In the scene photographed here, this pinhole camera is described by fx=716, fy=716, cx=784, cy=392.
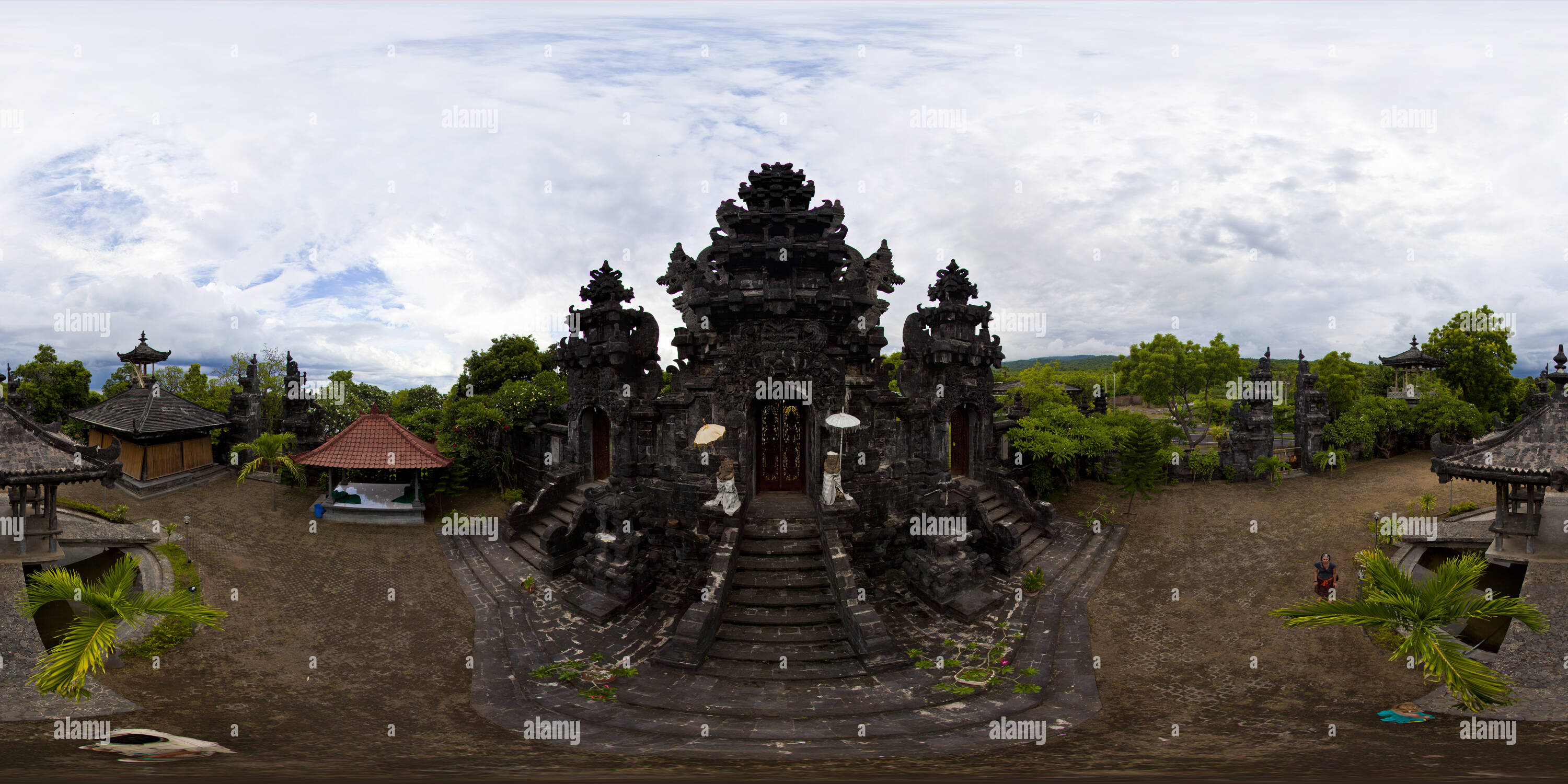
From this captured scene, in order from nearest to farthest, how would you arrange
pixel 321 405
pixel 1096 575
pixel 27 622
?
1. pixel 27 622
2. pixel 1096 575
3. pixel 321 405

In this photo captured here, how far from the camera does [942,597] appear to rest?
623 inches

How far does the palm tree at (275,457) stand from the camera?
26.1 metres

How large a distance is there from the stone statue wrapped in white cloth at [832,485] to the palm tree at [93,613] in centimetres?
1114

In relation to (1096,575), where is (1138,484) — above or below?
above

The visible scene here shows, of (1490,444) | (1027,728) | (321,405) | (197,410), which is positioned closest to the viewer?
(1027,728)

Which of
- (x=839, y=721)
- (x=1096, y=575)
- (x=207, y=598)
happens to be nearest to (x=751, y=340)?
(x=839, y=721)

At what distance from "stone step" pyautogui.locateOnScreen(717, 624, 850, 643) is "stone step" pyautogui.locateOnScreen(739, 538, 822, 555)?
6.19ft

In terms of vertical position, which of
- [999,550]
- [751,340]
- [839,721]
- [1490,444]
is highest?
[751,340]

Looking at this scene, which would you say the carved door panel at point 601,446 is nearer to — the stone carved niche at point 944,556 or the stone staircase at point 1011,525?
the stone carved niche at point 944,556

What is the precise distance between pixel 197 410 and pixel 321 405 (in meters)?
4.67

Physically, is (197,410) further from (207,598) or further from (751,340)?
(751,340)

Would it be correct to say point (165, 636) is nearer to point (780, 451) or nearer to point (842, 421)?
point (780, 451)

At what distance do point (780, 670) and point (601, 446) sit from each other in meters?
12.9

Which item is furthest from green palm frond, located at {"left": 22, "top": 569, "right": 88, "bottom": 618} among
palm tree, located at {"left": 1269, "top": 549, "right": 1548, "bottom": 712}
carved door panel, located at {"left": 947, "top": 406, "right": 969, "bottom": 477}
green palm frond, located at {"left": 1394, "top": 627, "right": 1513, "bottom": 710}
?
carved door panel, located at {"left": 947, "top": 406, "right": 969, "bottom": 477}
